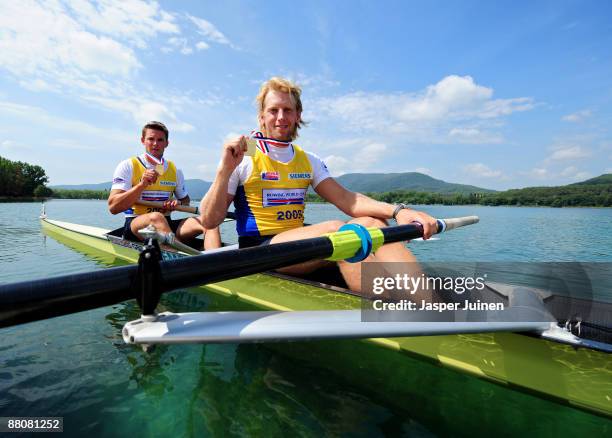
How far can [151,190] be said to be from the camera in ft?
21.3

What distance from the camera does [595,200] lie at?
63.3 meters

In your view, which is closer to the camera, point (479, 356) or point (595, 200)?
point (479, 356)

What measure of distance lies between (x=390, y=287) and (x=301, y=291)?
103 centimetres

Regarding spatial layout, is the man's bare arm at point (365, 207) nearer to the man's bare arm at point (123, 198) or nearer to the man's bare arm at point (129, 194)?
the man's bare arm at point (129, 194)

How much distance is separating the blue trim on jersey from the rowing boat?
656 mm

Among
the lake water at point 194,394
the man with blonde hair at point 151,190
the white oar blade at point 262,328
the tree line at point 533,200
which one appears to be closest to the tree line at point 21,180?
the tree line at point 533,200

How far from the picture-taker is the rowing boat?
7.21ft

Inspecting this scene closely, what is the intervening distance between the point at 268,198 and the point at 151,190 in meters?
3.89

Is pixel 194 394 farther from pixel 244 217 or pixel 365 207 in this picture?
pixel 365 207

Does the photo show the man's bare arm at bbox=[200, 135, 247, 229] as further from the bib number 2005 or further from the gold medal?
the bib number 2005

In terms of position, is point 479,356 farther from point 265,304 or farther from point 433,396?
point 265,304

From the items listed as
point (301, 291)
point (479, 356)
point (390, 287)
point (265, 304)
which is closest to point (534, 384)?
point (479, 356)

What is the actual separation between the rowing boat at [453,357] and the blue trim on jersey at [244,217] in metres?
0.66

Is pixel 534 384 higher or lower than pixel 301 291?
lower
